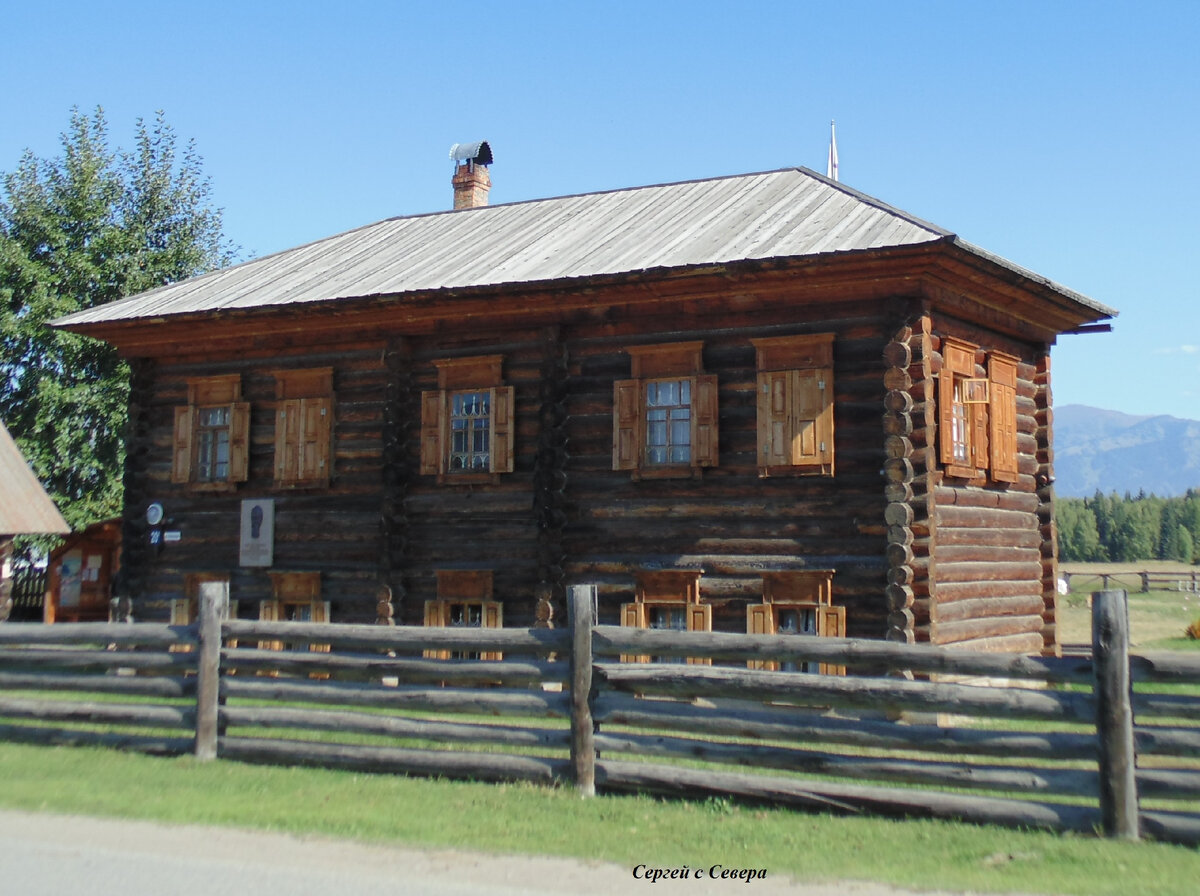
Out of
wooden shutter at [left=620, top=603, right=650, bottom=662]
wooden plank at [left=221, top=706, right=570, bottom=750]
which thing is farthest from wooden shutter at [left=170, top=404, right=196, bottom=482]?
wooden plank at [left=221, top=706, right=570, bottom=750]

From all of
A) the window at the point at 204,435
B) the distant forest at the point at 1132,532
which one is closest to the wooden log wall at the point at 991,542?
the window at the point at 204,435

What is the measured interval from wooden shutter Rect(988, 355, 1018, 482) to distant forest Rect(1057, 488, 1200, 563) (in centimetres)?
9667

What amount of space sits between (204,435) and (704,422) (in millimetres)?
7861

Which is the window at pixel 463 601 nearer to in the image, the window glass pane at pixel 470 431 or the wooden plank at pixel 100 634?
the window glass pane at pixel 470 431

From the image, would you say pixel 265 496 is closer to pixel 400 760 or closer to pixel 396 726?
pixel 396 726

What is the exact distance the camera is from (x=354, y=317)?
16781 millimetres

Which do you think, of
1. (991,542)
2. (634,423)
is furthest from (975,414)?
Answer: (634,423)

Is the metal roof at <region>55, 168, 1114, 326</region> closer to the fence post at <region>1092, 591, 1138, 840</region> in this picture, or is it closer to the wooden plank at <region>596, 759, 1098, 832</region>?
the fence post at <region>1092, 591, 1138, 840</region>

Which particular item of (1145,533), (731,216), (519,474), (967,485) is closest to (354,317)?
(519,474)

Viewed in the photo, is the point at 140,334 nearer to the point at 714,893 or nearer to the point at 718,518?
the point at 718,518

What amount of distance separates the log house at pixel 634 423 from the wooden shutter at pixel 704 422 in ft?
0.09

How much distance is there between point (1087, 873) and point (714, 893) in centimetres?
198

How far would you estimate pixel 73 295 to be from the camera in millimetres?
30406

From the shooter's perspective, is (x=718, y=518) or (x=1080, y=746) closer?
(x=1080, y=746)
